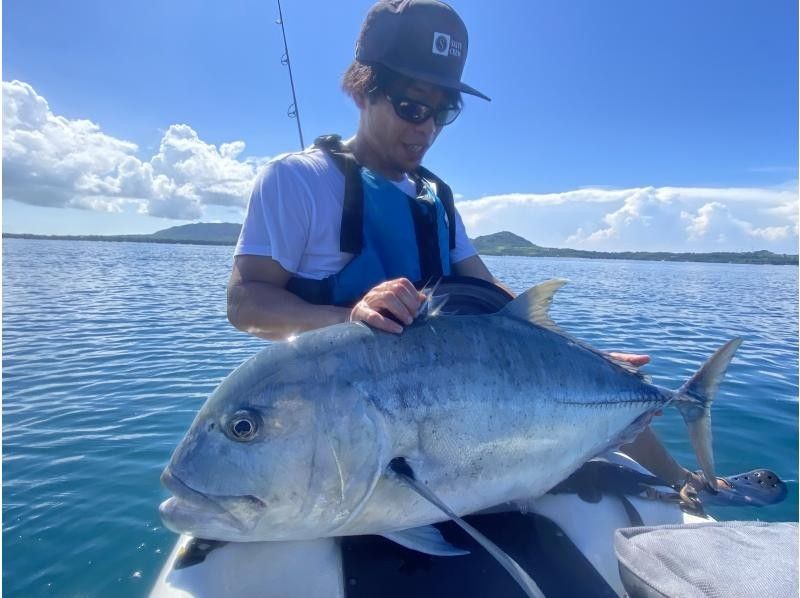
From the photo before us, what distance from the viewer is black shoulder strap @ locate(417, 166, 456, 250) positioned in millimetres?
3922

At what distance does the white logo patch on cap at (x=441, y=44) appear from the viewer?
2.97m

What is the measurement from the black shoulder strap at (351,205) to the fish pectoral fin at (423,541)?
164cm

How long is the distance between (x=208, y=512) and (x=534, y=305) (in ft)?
5.97

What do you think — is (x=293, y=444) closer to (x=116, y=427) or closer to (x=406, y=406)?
(x=406, y=406)

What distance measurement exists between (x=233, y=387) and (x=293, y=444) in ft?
1.17

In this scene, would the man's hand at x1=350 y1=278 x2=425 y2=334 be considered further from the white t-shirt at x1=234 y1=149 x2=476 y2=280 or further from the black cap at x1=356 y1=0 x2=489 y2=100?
the black cap at x1=356 y1=0 x2=489 y2=100

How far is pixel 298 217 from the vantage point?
301 cm

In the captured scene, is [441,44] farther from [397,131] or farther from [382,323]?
[382,323]

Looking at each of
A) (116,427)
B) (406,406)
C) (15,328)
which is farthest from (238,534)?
(15,328)

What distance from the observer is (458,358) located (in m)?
2.22

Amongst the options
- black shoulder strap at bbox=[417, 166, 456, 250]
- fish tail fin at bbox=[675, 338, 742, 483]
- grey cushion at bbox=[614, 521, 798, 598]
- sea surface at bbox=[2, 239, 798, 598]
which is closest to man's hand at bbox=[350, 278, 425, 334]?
grey cushion at bbox=[614, 521, 798, 598]

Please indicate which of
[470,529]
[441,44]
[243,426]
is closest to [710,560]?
[470,529]

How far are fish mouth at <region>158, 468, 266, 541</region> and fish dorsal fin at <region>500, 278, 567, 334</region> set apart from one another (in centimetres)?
151

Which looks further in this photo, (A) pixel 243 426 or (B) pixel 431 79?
(B) pixel 431 79
